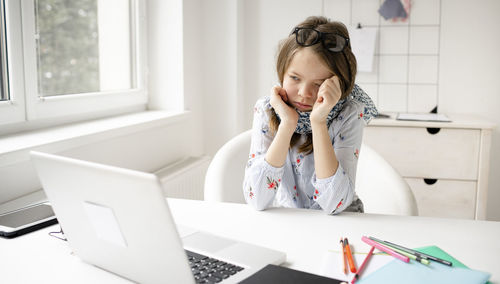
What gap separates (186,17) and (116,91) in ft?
1.81

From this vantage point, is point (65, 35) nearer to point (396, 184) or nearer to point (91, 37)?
point (91, 37)

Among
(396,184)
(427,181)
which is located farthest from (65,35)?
(427,181)

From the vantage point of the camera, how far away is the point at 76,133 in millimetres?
1653

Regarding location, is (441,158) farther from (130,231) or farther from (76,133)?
(130,231)

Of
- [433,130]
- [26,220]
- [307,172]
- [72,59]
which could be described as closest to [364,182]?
[307,172]

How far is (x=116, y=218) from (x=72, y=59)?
4.75ft

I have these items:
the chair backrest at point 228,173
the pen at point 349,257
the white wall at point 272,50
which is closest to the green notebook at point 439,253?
the pen at point 349,257

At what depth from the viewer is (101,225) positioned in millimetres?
748

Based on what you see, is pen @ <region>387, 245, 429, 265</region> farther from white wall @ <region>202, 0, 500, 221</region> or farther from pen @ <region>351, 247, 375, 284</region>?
white wall @ <region>202, 0, 500, 221</region>

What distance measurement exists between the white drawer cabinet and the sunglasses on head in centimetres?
122

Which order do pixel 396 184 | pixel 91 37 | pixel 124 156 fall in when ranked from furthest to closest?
pixel 91 37
pixel 124 156
pixel 396 184

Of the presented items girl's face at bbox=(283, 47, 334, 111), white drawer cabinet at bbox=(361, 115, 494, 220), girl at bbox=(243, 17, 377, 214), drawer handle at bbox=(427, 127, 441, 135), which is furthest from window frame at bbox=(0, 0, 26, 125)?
drawer handle at bbox=(427, 127, 441, 135)

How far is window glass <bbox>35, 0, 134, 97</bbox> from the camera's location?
1771 mm

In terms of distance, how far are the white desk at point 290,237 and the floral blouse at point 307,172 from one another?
0.15ft
